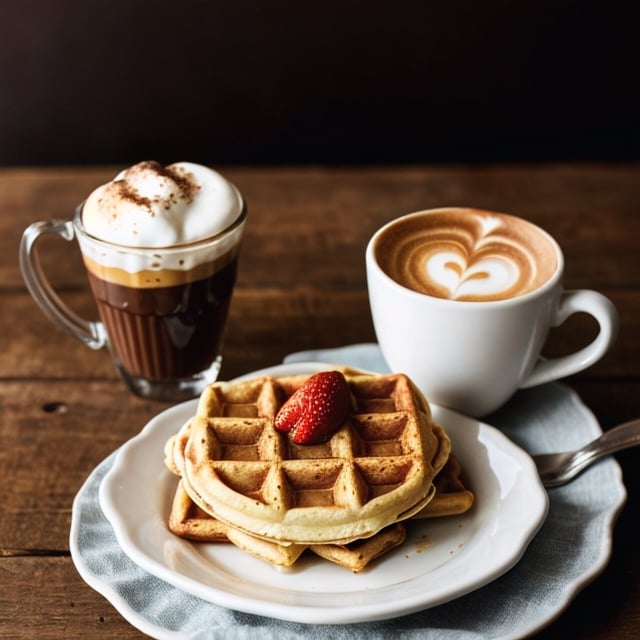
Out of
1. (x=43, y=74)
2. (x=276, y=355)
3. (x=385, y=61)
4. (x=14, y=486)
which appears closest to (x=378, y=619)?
(x=14, y=486)

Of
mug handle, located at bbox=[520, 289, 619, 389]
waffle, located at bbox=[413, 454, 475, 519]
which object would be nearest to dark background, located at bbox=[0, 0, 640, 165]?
mug handle, located at bbox=[520, 289, 619, 389]

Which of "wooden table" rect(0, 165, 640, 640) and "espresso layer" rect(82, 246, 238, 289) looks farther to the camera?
"espresso layer" rect(82, 246, 238, 289)

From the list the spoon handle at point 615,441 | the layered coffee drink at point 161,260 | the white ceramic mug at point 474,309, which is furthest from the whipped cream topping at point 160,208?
the spoon handle at point 615,441

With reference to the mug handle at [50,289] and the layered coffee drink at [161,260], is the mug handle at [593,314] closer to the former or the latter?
the layered coffee drink at [161,260]

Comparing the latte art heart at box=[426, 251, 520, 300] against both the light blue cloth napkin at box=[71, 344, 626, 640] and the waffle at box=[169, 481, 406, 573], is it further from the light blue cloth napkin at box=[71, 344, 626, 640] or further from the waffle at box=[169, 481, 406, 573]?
the waffle at box=[169, 481, 406, 573]

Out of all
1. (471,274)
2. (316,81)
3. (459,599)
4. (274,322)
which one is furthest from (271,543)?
(316,81)

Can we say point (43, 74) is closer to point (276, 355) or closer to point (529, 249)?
point (276, 355)
